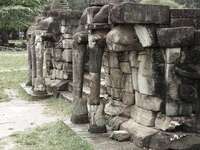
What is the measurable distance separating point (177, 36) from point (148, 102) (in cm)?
133

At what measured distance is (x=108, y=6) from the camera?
7.64 m

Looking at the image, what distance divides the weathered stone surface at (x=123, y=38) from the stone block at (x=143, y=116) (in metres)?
1.10

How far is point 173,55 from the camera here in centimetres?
664

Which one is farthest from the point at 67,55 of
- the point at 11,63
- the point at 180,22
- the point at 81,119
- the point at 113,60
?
the point at 11,63

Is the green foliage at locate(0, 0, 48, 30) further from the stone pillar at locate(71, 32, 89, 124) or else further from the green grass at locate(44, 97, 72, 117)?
the stone pillar at locate(71, 32, 89, 124)

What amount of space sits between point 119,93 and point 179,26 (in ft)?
7.15

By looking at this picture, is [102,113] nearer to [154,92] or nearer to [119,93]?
[119,93]

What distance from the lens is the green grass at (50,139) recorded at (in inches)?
301

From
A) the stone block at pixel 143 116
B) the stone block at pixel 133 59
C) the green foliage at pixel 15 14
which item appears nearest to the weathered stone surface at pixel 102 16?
the stone block at pixel 133 59

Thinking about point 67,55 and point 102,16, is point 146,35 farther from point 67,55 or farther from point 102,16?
point 67,55

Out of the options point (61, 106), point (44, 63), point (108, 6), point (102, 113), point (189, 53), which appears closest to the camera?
Answer: point (189, 53)

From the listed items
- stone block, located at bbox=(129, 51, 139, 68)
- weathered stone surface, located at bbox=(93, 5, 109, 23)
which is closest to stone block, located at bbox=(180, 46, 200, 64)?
stone block, located at bbox=(129, 51, 139, 68)

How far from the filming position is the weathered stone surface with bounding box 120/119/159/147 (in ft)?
22.9

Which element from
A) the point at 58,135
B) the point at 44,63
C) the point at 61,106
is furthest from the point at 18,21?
the point at 58,135
